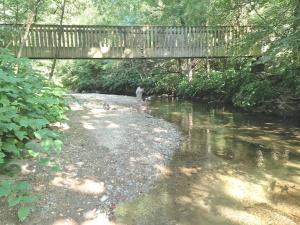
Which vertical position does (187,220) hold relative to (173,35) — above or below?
below

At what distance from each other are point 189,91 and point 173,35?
4.15 metres

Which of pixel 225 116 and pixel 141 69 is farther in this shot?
pixel 141 69

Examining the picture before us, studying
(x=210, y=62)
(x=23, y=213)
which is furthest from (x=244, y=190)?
(x=210, y=62)

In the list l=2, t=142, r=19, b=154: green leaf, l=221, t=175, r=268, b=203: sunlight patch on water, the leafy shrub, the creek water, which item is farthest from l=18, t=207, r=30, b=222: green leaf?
l=221, t=175, r=268, b=203: sunlight patch on water

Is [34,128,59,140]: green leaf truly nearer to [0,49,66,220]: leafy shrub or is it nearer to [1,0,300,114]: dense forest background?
[0,49,66,220]: leafy shrub

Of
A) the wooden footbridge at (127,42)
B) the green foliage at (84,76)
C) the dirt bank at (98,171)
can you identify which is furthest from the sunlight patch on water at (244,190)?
the green foliage at (84,76)

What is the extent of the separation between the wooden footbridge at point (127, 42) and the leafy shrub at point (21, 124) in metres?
4.88

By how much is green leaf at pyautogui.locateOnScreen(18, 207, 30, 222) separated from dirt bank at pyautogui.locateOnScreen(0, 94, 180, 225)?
0.15 m

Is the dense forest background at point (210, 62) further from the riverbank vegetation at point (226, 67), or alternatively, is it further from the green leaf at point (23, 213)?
the green leaf at point (23, 213)

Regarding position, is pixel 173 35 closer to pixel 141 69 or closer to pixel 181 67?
pixel 181 67

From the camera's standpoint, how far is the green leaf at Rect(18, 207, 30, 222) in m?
3.85

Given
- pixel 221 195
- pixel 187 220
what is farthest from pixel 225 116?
pixel 187 220

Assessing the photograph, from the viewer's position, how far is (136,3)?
59.0 ft

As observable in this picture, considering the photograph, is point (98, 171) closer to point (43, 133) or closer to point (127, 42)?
point (43, 133)
